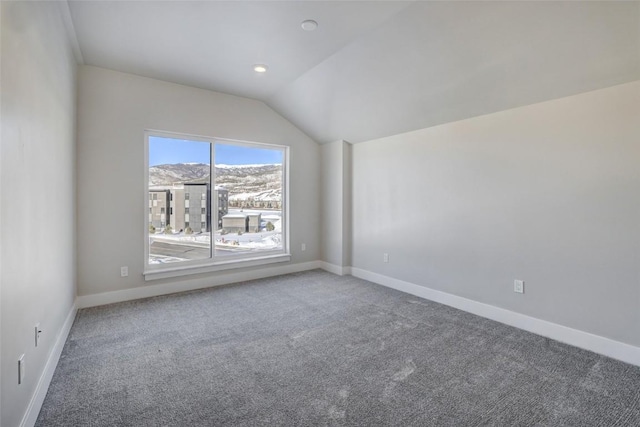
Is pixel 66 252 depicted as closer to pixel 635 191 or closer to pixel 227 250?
pixel 227 250

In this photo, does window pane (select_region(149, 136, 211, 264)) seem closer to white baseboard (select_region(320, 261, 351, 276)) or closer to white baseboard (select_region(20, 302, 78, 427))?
white baseboard (select_region(20, 302, 78, 427))

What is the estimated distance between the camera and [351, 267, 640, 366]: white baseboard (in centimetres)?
231

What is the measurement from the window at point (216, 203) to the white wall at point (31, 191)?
1310 mm

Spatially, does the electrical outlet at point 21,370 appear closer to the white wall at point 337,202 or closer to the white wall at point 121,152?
the white wall at point 121,152

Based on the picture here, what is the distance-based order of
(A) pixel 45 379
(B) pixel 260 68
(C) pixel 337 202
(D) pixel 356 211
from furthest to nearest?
(C) pixel 337 202, (D) pixel 356 211, (B) pixel 260 68, (A) pixel 45 379

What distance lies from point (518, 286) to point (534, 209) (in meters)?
0.73

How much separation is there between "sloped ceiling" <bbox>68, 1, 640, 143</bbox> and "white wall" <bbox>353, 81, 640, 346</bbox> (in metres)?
0.25

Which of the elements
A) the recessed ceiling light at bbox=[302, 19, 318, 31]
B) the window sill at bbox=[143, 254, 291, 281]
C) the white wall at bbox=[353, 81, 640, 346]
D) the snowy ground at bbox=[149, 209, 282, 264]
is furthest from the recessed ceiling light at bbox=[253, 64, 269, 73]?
the window sill at bbox=[143, 254, 291, 281]

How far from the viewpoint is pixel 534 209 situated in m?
2.78

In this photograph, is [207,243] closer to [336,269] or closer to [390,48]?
[336,269]

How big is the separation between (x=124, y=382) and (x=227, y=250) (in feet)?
8.34

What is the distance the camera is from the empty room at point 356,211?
1.77 meters

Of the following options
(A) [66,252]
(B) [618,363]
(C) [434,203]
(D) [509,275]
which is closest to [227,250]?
(A) [66,252]

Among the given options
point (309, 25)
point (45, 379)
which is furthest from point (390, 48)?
point (45, 379)
